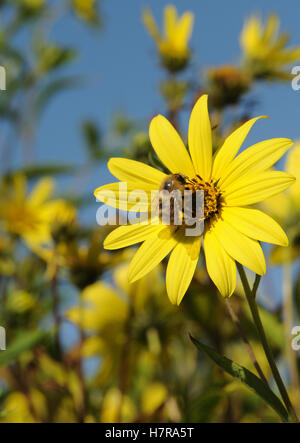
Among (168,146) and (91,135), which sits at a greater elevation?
(91,135)

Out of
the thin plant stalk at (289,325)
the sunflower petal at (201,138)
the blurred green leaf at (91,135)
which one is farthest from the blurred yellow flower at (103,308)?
the blurred green leaf at (91,135)

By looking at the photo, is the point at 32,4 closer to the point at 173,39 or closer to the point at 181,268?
the point at 173,39

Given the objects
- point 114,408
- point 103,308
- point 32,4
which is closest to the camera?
point 114,408

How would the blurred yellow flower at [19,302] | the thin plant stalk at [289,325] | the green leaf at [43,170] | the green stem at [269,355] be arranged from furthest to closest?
the green leaf at [43,170], the blurred yellow flower at [19,302], the thin plant stalk at [289,325], the green stem at [269,355]

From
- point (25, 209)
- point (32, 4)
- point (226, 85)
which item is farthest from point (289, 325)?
point (32, 4)

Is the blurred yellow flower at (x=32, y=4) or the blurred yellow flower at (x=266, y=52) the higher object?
the blurred yellow flower at (x=32, y=4)

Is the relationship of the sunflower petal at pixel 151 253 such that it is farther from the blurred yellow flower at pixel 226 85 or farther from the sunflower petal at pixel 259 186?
the blurred yellow flower at pixel 226 85

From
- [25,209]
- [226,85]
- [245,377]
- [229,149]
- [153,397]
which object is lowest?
[153,397]
